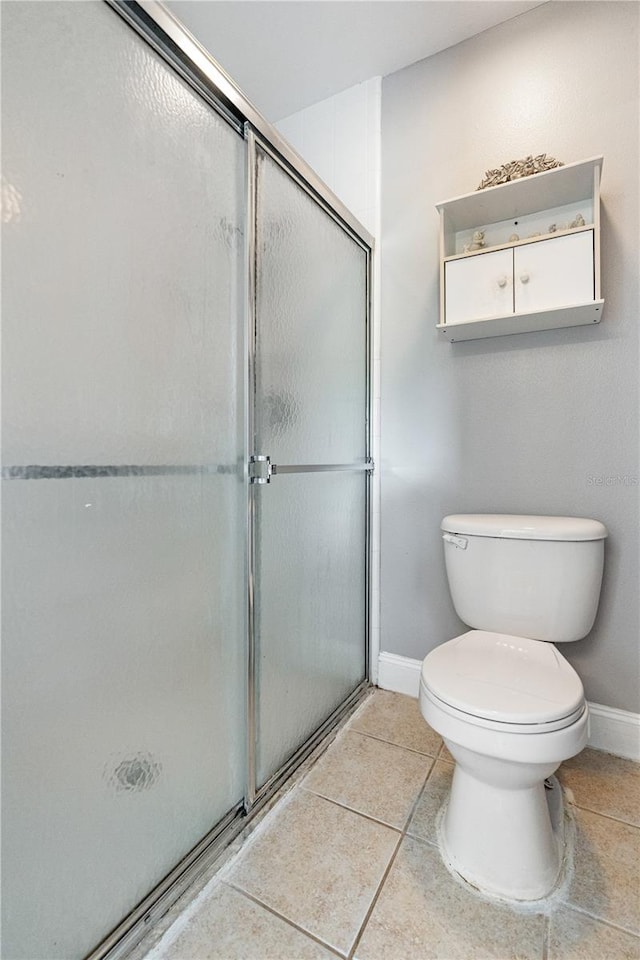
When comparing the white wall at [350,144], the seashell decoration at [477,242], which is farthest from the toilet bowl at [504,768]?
the white wall at [350,144]

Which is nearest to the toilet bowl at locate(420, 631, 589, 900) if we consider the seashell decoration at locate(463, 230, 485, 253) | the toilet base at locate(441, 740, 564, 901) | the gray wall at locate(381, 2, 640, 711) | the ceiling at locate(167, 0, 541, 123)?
the toilet base at locate(441, 740, 564, 901)

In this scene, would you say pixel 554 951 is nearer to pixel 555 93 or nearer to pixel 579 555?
pixel 579 555

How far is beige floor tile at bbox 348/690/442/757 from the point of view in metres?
1.54

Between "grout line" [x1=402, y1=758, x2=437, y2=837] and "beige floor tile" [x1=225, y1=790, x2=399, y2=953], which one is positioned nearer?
"beige floor tile" [x1=225, y1=790, x2=399, y2=953]

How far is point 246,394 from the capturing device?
46.4 inches

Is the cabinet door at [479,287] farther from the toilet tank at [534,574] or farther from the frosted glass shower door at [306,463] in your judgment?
the toilet tank at [534,574]

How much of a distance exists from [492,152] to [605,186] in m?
0.41

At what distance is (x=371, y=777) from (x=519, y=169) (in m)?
1.95

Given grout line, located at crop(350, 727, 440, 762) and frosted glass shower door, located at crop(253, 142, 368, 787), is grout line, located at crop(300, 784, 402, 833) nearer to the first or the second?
frosted glass shower door, located at crop(253, 142, 368, 787)

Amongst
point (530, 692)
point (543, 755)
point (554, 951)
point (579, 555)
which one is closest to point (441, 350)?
point (579, 555)

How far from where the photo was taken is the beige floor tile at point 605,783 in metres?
1.25

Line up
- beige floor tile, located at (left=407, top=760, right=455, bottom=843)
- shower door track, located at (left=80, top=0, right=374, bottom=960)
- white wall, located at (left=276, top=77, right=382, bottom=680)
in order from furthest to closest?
white wall, located at (left=276, top=77, right=382, bottom=680), beige floor tile, located at (left=407, top=760, right=455, bottom=843), shower door track, located at (left=80, top=0, right=374, bottom=960)

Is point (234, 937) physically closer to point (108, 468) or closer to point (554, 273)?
point (108, 468)

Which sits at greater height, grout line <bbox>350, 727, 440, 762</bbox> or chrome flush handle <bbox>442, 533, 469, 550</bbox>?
chrome flush handle <bbox>442, 533, 469, 550</bbox>
